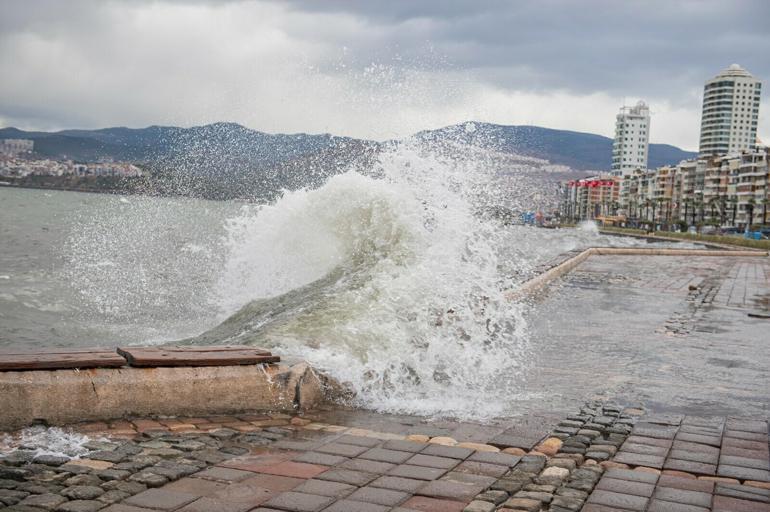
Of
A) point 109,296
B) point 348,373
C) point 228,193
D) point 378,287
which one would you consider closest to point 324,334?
point 348,373

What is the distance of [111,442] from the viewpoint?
4.26 metres

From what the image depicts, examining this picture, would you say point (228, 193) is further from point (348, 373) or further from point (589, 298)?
point (348, 373)

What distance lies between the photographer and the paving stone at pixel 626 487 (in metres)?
3.76

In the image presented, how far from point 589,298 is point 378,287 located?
6.43m

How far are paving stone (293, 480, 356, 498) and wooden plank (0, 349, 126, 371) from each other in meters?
1.76

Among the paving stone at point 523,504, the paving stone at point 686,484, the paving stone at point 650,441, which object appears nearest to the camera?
the paving stone at point 523,504

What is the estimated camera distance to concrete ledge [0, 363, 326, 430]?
14.6 feet

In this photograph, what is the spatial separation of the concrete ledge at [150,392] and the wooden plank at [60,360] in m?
0.04

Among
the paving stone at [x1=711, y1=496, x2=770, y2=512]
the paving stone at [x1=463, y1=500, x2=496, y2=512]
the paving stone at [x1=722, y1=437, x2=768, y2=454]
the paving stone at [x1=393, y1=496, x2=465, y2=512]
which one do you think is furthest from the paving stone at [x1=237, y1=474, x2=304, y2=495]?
the paving stone at [x1=722, y1=437, x2=768, y2=454]

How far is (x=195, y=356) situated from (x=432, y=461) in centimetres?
184

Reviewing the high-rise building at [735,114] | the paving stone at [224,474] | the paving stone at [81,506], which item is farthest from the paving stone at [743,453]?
the high-rise building at [735,114]

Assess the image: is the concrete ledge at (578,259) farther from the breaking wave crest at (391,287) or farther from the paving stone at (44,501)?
the paving stone at (44,501)

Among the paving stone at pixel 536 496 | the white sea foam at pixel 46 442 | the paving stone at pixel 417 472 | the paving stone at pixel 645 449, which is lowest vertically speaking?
the white sea foam at pixel 46 442

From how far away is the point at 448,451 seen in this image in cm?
432
